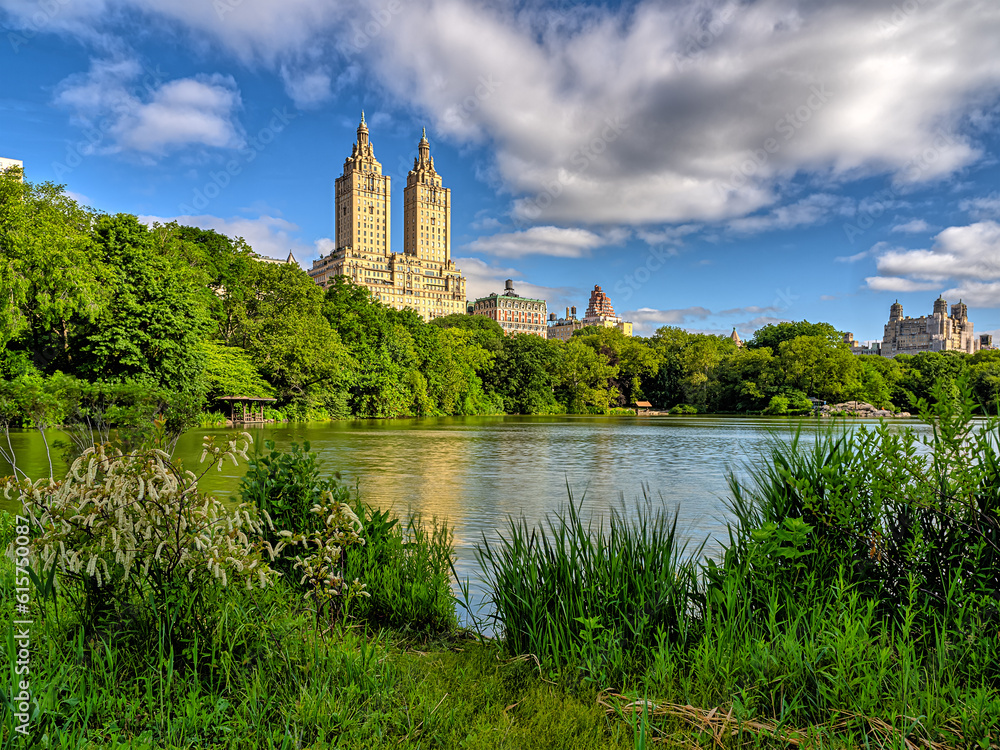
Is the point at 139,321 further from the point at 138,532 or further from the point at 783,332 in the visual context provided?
the point at 783,332

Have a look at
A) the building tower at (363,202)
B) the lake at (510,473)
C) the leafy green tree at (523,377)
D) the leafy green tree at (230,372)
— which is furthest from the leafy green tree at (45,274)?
the building tower at (363,202)

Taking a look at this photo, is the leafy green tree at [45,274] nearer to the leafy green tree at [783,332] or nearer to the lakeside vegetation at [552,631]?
the lakeside vegetation at [552,631]

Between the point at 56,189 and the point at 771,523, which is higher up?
the point at 56,189

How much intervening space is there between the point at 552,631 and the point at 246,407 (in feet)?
120

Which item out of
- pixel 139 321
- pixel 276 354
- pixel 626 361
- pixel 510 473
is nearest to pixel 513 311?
pixel 626 361

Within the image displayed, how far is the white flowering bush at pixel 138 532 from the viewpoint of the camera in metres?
2.40

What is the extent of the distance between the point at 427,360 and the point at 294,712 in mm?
52185

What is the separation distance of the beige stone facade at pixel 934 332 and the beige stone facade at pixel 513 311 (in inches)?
3359

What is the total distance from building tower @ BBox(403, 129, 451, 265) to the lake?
140 m

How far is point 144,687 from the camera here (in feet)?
8.34

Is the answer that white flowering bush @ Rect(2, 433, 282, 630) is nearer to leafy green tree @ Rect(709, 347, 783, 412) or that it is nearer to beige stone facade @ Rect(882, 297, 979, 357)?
leafy green tree @ Rect(709, 347, 783, 412)

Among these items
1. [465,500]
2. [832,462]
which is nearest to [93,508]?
[832,462]

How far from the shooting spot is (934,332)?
143 m

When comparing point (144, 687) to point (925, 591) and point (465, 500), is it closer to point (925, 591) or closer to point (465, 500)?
point (925, 591)
